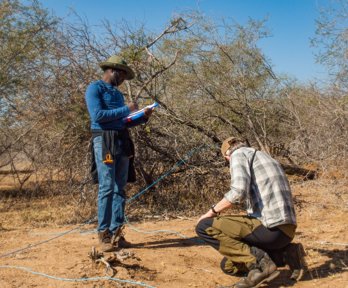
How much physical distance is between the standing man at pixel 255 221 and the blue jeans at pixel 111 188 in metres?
1.02

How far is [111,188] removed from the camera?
4504mm

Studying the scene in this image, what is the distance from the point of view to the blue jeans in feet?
14.7

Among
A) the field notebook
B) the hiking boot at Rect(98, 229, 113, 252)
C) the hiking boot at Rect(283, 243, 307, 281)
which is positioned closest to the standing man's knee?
the hiking boot at Rect(283, 243, 307, 281)

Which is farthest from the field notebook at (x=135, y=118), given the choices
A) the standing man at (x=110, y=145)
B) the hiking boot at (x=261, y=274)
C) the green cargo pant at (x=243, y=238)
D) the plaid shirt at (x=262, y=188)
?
the hiking boot at (x=261, y=274)

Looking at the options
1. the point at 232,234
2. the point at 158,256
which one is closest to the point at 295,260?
the point at 232,234

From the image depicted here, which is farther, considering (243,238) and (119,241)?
(119,241)

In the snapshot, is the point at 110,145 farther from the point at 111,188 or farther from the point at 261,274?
the point at 261,274

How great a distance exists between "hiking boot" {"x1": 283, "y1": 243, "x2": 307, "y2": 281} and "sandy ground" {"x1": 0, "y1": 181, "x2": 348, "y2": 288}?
0.08 metres

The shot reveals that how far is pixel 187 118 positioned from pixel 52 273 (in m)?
4.15

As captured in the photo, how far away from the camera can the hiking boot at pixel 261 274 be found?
369cm

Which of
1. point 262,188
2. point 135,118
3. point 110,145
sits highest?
point 135,118

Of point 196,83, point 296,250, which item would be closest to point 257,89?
point 196,83

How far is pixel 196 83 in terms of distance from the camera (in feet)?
30.0

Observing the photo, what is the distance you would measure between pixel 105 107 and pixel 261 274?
2.07 m
